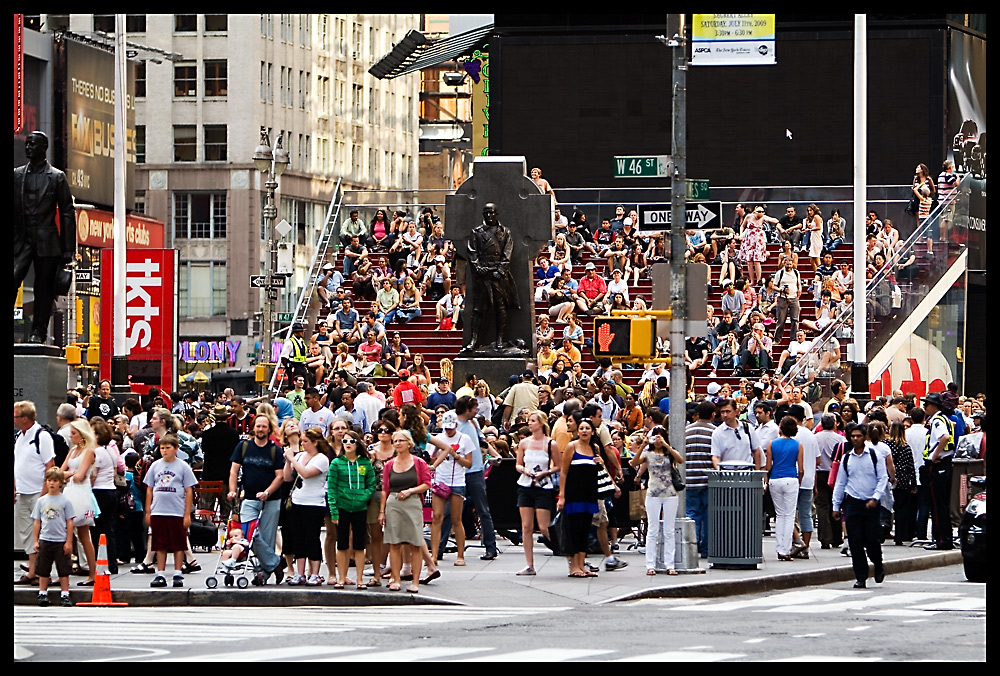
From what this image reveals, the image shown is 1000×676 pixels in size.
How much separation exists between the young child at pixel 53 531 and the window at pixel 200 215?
72.1 meters

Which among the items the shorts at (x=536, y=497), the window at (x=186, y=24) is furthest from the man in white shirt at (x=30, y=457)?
the window at (x=186, y=24)

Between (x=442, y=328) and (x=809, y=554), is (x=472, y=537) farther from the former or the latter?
(x=442, y=328)

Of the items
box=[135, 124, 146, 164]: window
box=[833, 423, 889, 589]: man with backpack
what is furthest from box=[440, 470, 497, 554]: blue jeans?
box=[135, 124, 146, 164]: window

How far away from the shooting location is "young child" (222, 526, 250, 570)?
19.9m

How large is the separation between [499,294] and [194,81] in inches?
2387

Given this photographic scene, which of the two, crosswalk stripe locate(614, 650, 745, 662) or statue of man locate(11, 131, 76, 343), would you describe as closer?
crosswalk stripe locate(614, 650, 745, 662)

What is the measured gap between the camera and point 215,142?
91375 millimetres

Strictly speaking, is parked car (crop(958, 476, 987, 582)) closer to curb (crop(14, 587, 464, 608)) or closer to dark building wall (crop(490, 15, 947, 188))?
curb (crop(14, 587, 464, 608))

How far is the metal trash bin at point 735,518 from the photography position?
21.5m

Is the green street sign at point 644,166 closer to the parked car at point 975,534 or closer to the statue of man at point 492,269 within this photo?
the parked car at point 975,534

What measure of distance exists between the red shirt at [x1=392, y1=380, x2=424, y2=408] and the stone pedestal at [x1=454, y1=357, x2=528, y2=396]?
202cm

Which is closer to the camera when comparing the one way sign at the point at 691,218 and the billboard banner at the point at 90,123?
the one way sign at the point at 691,218

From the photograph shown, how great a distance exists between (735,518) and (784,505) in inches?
50.1
